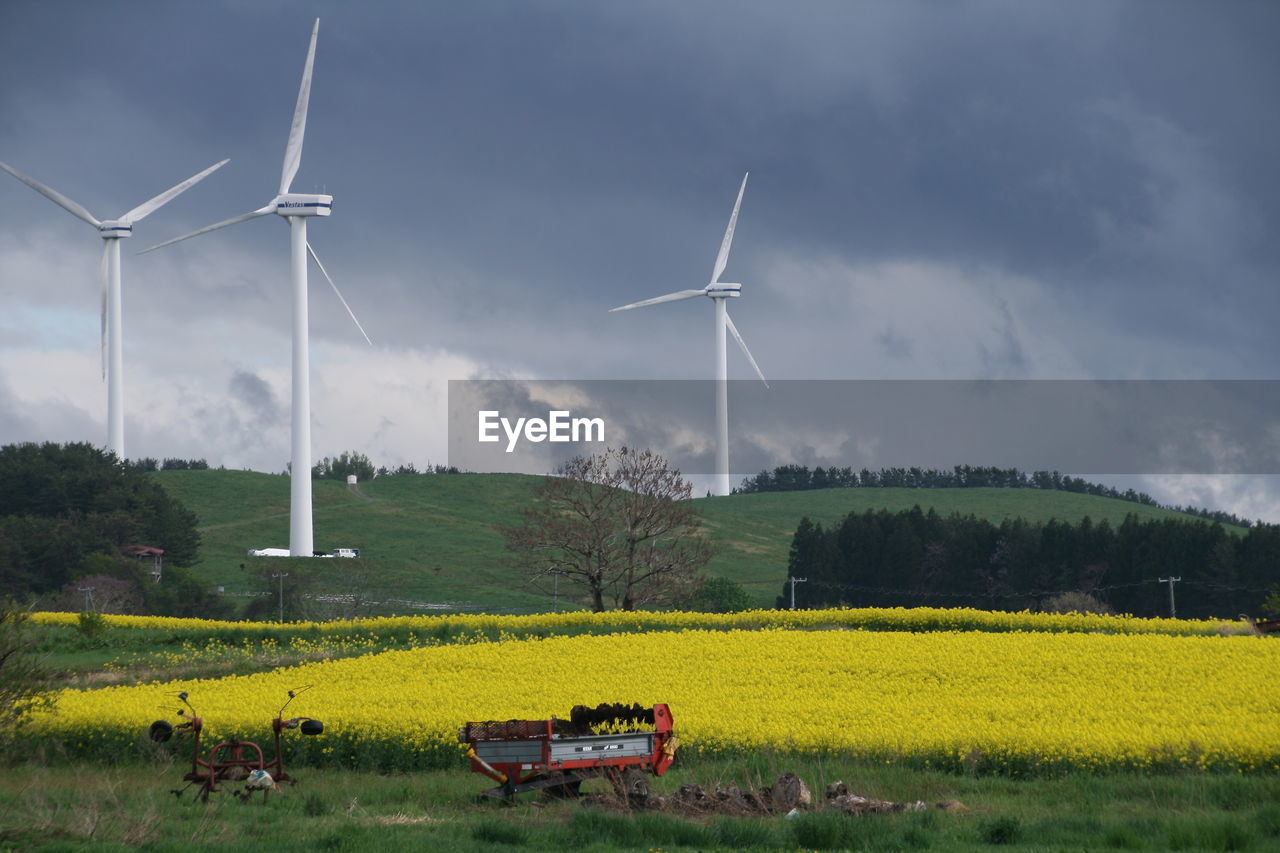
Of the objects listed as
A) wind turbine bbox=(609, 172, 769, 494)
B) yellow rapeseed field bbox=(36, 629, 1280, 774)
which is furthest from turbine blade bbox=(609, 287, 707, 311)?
yellow rapeseed field bbox=(36, 629, 1280, 774)

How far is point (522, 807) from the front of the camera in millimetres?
19562

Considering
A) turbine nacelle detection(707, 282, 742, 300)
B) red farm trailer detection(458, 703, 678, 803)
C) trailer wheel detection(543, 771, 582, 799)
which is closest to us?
red farm trailer detection(458, 703, 678, 803)

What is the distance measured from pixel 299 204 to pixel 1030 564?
6126 cm

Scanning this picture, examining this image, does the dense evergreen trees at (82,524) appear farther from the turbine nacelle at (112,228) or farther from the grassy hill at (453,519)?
the turbine nacelle at (112,228)

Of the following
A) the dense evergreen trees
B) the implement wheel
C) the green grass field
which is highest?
the dense evergreen trees

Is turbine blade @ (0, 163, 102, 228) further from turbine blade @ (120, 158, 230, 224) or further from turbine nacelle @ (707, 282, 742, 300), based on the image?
turbine nacelle @ (707, 282, 742, 300)

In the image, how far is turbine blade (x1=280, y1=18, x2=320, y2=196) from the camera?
8488cm

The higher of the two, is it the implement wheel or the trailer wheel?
the implement wheel

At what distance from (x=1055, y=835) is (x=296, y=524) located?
87125 millimetres

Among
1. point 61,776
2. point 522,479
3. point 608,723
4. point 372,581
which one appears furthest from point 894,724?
point 522,479

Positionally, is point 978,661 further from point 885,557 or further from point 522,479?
point 522,479

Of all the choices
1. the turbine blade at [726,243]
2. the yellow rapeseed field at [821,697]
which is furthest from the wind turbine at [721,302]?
the yellow rapeseed field at [821,697]

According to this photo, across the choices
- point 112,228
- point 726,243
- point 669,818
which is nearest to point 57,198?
point 112,228

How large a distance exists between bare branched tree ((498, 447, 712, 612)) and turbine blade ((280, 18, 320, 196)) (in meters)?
29.4
